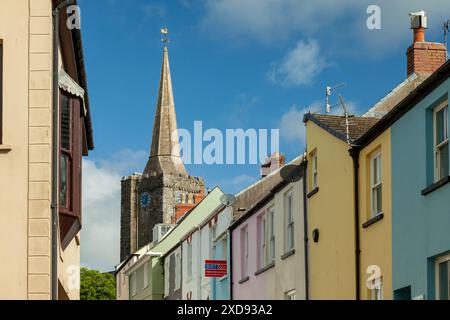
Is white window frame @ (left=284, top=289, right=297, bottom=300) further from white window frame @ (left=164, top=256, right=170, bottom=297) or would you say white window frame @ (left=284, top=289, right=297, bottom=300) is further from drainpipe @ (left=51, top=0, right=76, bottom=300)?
white window frame @ (left=164, top=256, right=170, bottom=297)

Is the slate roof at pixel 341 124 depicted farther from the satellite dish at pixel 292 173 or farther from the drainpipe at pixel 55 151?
the drainpipe at pixel 55 151

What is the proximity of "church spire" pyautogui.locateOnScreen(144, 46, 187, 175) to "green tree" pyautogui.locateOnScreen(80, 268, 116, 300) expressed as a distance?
107ft

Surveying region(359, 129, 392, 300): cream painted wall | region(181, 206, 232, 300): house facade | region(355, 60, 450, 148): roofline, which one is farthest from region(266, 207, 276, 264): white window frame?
region(355, 60, 450, 148): roofline

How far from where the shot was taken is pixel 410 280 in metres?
17.3

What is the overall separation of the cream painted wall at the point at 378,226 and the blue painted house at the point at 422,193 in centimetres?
37

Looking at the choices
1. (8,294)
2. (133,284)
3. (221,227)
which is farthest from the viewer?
(133,284)

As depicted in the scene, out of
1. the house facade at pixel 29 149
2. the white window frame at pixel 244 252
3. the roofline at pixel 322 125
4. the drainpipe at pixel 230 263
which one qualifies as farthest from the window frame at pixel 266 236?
the house facade at pixel 29 149

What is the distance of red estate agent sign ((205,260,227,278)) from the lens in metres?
32.0

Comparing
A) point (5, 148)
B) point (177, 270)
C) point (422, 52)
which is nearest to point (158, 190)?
point (177, 270)

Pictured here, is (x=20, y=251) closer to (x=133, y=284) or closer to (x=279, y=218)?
(x=279, y=218)

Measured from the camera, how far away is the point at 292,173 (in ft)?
81.1
